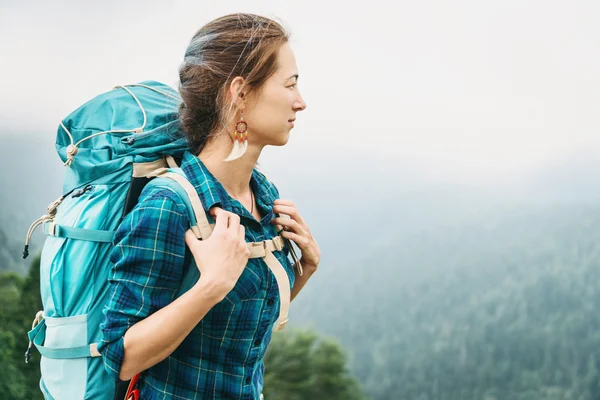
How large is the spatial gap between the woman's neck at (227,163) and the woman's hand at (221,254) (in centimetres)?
19

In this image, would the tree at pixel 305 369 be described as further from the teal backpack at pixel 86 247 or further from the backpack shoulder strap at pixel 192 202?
the backpack shoulder strap at pixel 192 202

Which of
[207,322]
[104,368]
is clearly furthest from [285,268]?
[104,368]

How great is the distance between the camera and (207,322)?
126 cm

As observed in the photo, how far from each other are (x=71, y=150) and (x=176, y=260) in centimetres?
36

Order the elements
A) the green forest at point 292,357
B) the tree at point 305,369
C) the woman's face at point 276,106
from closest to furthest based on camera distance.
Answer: the woman's face at point 276,106, the green forest at point 292,357, the tree at point 305,369

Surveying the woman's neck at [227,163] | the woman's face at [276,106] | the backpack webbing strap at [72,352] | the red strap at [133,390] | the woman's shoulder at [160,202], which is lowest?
the red strap at [133,390]

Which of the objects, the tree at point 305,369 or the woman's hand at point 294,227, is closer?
the woman's hand at point 294,227

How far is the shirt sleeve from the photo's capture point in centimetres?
116

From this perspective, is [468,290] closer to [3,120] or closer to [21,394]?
[21,394]

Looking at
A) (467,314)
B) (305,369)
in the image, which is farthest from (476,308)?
(305,369)

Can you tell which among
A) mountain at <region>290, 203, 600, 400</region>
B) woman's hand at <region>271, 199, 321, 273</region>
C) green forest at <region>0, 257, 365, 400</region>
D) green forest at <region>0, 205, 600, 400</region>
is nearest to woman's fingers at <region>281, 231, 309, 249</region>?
woman's hand at <region>271, 199, 321, 273</region>

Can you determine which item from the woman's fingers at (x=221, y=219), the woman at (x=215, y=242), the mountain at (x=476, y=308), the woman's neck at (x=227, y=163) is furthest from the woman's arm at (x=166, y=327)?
the mountain at (x=476, y=308)

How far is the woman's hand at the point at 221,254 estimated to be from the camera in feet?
3.73

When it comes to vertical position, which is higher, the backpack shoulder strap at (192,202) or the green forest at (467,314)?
the backpack shoulder strap at (192,202)
